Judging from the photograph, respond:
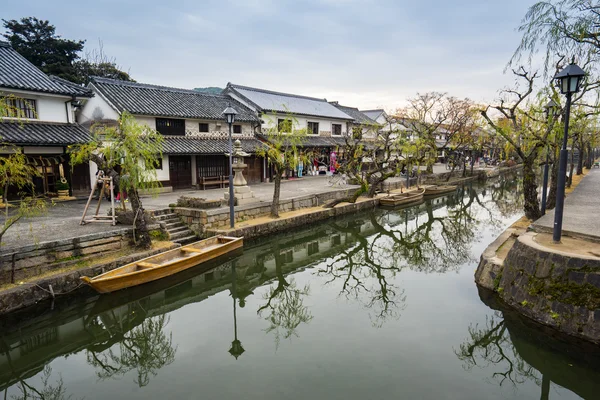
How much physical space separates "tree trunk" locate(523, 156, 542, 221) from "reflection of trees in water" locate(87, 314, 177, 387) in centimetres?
1290

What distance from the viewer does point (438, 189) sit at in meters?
27.2

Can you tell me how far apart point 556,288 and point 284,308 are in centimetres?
603

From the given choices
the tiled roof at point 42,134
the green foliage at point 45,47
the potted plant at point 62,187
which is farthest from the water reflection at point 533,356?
the green foliage at point 45,47

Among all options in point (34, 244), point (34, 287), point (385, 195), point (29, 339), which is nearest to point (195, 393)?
point (29, 339)

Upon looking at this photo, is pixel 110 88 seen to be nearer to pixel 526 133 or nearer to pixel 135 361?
pixel 135 361

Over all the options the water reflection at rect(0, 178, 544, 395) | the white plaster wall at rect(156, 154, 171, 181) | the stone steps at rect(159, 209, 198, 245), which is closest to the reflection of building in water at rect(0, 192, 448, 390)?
the water reflection at rect(0, 178, 544, 395)

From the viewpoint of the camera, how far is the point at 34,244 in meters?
8.77

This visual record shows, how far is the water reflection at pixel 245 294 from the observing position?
7.02 meters

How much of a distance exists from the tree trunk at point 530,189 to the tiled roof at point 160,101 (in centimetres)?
1751

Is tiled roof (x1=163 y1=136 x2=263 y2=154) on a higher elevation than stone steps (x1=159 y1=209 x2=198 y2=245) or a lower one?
higher

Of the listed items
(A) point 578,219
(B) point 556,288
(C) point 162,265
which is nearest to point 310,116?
(A) point 578,219

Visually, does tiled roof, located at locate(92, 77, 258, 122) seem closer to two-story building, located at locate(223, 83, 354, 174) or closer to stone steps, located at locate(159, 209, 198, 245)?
two-story building, located at locate(223, 83, 354, 174)

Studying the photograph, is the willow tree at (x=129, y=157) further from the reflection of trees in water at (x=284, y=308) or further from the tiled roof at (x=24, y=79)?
the tiled roof at (x=24, y=79)

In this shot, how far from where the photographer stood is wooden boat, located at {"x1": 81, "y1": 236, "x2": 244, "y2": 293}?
8867mm
